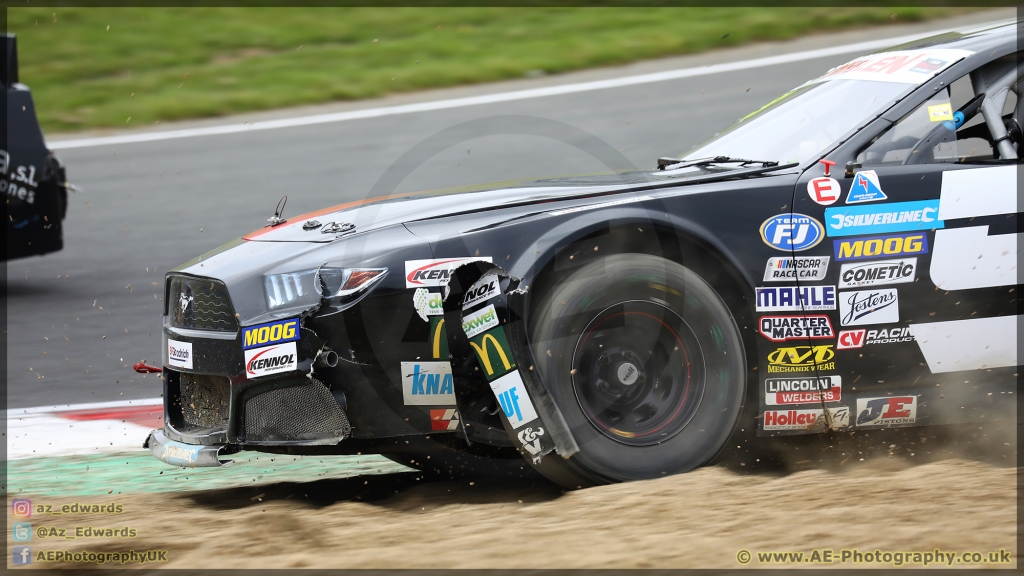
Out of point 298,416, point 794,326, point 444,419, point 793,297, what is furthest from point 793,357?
point 298,416

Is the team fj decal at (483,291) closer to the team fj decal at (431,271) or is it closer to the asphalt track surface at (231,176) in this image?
the team fj decal at (431,271)

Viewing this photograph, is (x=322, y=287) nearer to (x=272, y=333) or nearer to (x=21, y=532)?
(x=272, y=333)

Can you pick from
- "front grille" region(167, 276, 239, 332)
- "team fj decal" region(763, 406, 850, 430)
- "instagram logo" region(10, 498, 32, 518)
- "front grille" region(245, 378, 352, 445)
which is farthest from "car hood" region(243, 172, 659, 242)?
"instagram logo" region(10, 498, 32, 518)

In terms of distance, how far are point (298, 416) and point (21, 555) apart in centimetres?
97

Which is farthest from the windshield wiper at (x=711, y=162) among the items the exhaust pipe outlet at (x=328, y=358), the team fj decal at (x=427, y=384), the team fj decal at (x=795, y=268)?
the exhaust pipe outlet at (x=328, y=358)

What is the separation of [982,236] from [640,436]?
1.42 m

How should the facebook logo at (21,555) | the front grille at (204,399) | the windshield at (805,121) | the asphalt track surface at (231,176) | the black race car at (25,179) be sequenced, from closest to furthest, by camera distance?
the facebook logo at (21,555)
the front grille at (204,399)
the windshield at (805,121)
the asphalt track surface at (231,176)
the black race car at (25,179)

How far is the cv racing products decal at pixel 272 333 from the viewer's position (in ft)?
11.3

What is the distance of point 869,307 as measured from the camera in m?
3.67

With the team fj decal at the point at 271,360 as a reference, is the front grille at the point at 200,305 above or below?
above

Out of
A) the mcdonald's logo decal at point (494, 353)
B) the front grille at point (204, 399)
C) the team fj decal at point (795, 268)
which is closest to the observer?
the mcdonald's logo decal at point (494, 353)

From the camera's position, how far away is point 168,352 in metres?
3.86

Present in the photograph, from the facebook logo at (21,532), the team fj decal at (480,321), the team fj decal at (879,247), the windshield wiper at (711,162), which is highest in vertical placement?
the windshield wiper at (711,162)

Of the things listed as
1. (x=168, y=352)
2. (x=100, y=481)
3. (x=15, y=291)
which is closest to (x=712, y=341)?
(x=168, y=352)
